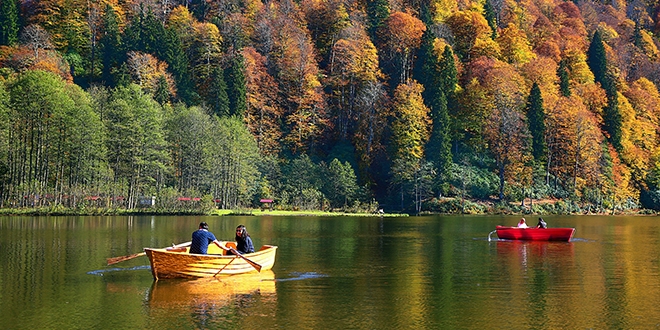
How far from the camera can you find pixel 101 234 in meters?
57.2

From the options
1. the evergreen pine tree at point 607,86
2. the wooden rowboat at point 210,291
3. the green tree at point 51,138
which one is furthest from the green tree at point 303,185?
the wooden rowboat at point 210,291

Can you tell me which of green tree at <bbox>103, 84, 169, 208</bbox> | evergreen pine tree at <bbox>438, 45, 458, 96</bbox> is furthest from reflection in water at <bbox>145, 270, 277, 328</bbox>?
evergreen pine tree at <bbox>438, 45, 458, 96</bbox>

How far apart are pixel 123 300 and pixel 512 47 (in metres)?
131

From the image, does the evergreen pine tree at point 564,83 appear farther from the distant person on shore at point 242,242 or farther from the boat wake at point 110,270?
the boat wake at point 110,270

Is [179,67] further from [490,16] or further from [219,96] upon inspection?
[490,16]

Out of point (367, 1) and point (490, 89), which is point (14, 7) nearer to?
point (367, 1)

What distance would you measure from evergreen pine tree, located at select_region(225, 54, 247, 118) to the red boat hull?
75834 millimetres

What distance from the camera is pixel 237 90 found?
5054 inches

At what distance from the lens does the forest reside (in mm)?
97938

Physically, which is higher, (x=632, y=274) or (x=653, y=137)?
(x=653, y=137)

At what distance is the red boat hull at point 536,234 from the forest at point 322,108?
50187 millimetres

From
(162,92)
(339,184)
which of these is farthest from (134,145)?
(339,184)

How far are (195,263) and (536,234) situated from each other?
34086 mm

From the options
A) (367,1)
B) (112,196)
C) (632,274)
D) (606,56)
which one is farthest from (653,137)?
(632,274)
